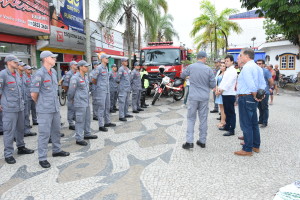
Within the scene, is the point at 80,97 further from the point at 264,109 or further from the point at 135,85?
the point at 264,109

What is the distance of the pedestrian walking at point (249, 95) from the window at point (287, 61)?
24.7 meters

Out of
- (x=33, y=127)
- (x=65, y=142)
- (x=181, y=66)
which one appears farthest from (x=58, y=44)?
(x=65, y=142)

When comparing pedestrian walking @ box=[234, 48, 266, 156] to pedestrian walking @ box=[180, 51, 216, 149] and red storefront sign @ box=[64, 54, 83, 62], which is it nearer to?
pedestrian walking @ box=[180, 51, 216, 149]

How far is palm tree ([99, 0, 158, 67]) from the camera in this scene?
16.3 m

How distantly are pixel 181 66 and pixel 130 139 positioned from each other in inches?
313

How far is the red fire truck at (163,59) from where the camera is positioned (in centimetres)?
1275

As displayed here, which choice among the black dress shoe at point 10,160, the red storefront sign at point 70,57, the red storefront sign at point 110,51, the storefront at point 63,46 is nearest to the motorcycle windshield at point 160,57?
the storefront at point 63,46

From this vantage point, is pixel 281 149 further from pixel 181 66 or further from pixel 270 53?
pixel 270 53

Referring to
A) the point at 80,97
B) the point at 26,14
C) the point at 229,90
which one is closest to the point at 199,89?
the point at 229,90

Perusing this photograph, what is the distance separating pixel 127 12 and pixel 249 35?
33.1m

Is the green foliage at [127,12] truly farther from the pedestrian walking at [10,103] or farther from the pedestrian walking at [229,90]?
the pedestrian walking at [10,103]

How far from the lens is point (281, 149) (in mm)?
4871

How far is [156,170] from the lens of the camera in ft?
13.1

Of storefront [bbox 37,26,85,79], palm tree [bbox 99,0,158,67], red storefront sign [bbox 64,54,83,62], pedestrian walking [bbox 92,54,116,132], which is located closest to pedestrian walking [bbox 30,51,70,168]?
pedestrian walking [bbox 92,54,116,132]
